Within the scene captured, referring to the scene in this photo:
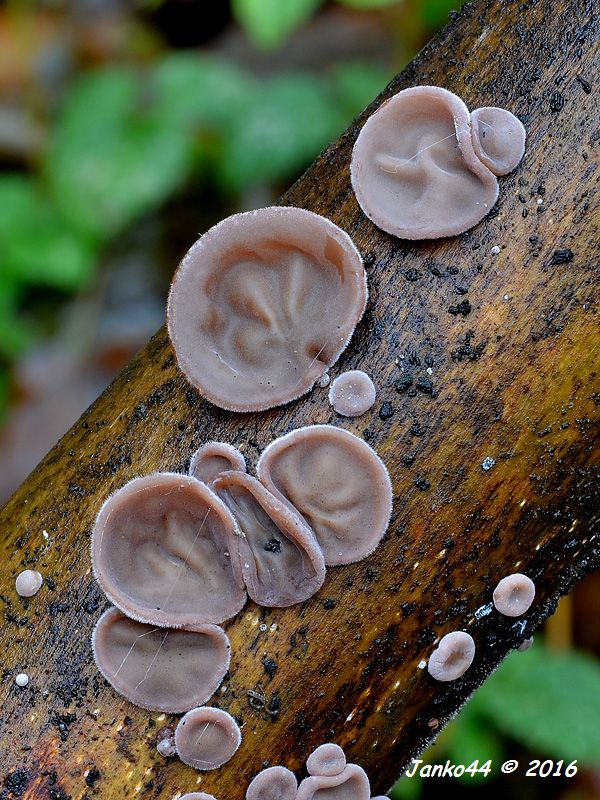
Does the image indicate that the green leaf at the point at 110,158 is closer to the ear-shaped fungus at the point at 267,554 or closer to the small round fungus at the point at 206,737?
the ear-shaped fungus at the point at 267,554

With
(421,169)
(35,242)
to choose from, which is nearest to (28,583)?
(421,169)

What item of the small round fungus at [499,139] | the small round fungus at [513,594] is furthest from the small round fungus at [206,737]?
the small round fungus at [499,139]

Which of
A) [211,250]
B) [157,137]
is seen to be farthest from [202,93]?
[211,250]

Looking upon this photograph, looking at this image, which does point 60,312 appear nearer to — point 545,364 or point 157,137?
point 157,137

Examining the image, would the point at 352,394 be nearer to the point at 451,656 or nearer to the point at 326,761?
the point at 451,656

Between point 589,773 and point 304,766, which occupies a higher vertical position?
point 304,766

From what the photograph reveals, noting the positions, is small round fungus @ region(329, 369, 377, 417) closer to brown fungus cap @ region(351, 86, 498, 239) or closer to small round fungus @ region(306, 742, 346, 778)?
brown fungus cap @ region(351, 86, 498, 239)

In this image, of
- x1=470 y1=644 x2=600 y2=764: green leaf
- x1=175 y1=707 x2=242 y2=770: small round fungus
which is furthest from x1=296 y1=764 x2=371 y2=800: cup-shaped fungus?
x1=470 y1=644 x2=600 y2=764: green leaf
